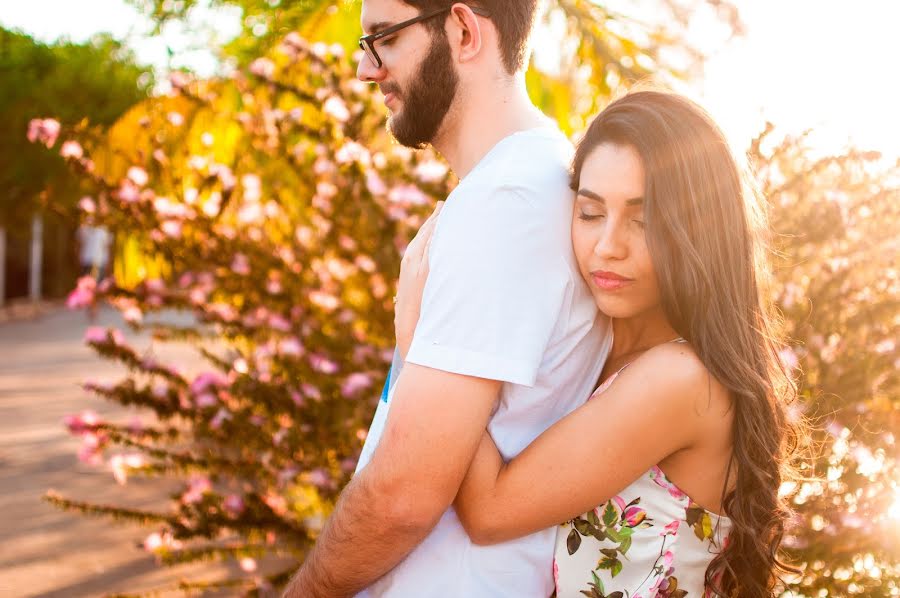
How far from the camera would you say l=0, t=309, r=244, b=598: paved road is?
5355 mm

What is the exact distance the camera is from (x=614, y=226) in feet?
5.70

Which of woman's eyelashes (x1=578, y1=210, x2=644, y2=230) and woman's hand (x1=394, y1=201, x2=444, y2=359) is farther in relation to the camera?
woman's hand (x1=394, y1=201, x2=444, y2=359)

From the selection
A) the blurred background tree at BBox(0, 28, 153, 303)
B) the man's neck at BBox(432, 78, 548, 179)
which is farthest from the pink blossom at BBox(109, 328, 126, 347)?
the blurred background tree at BBox(0, 28, 153, 303)

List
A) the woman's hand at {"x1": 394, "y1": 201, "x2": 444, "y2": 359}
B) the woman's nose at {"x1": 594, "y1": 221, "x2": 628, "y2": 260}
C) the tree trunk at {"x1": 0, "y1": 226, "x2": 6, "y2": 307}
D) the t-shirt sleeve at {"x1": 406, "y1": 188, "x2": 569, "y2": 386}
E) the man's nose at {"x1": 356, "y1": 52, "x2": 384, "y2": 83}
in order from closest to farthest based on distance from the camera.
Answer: the t-shirt sleeve at {"x1": 406, "y1": 188, "x2": 569, "y2": 386} → the woman's nose at {"x1": 594, "y1": 221, "x2": 628, "y2": 260} → the woman's hand at {"x1": 394, "y1": 201, "x2": 444, "y2": 359} → the man's nose at {"x1": 356, "y1": 52, "x2": 384, "y2": 83} → the tree trunk at {"x1": 0, "y1": 226, "x2": 6, "y2": 307}

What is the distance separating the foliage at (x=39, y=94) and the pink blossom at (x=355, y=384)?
44.5 ft

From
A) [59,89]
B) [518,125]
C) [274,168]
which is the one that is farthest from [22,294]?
[518,125]

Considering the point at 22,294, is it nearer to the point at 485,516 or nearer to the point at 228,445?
the point at 228,445

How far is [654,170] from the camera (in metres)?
1.75

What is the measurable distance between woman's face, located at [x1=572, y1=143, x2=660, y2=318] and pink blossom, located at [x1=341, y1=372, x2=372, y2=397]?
2.31 m

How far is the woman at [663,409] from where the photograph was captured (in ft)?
5.48

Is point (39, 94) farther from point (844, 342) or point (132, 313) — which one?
point (844, 342)

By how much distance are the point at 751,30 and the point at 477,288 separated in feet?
10.2

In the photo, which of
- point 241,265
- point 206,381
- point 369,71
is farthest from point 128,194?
point 369,71

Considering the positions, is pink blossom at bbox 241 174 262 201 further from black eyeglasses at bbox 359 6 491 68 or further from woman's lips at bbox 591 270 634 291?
woman's lips at bbox 591 270 634 291
